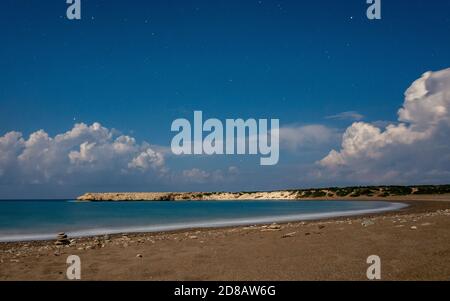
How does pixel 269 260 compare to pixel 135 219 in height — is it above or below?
above

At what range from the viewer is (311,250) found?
41.4 ft

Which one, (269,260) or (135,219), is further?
(135,219)

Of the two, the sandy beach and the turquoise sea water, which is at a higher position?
the sandy beach

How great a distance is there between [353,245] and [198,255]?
17.6ft

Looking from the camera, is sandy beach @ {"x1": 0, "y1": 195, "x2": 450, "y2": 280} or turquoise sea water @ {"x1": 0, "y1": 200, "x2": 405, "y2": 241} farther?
turquoise sea water @ {"x1": 0, "y1": 200, "x2": 405, "y2": 241}

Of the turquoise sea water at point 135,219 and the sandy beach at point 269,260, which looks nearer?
the sandy beach at point 269,260

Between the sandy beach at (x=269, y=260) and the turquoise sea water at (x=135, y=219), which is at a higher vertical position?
the sandy beach at (x=269, y=260)

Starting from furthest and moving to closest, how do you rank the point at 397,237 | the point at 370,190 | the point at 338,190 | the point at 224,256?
the point at 338,190 < the point at 370,190 < the point at 397,237 < the point at 224,256
